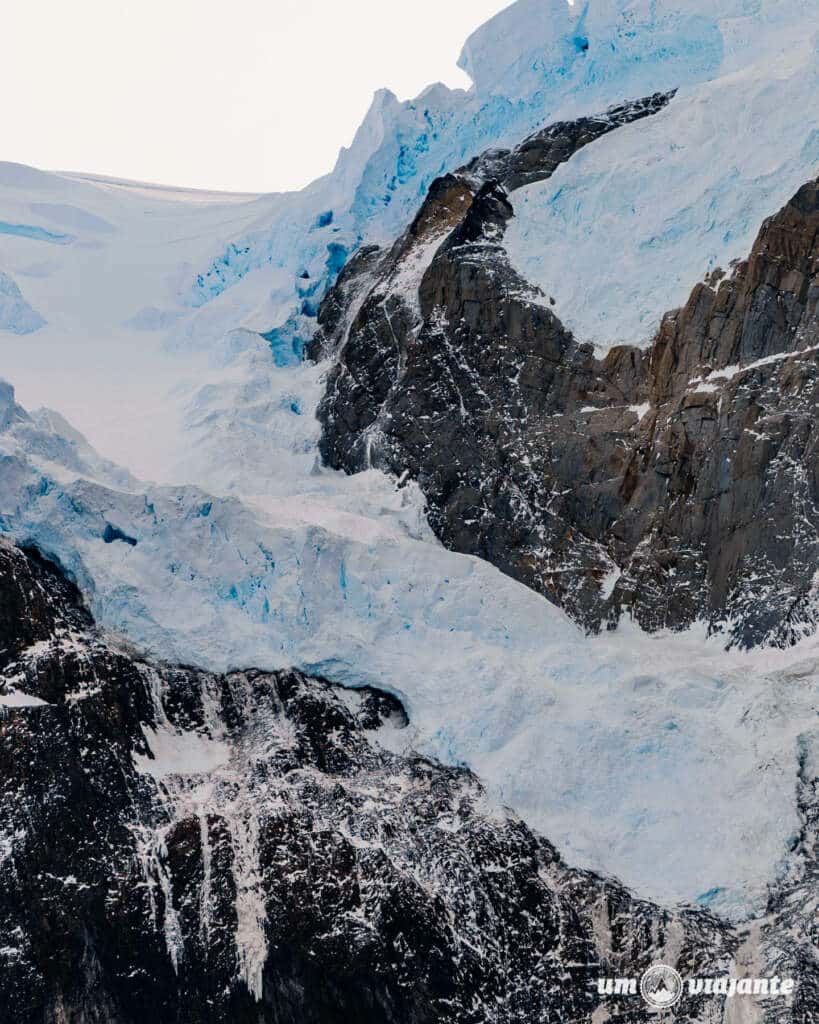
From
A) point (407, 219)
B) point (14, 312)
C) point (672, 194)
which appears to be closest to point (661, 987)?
point (672, 194)

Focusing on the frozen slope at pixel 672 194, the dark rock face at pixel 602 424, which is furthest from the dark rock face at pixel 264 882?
the frozen slope at pixel 672 194

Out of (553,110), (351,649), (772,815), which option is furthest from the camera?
(553,110)

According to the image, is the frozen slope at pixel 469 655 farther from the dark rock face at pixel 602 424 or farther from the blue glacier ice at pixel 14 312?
the blue glacier ice at pixel 14 312

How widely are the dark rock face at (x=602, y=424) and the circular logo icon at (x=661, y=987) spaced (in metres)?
13.6

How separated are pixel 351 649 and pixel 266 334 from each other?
23631 millimetres

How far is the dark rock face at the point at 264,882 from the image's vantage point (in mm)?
46844

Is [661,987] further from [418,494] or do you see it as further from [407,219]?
[407,219]

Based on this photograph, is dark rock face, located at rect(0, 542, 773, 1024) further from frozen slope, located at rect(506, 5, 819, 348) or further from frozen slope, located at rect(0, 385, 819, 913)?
frozen slope, located at rect(506, 5, 819, 348)

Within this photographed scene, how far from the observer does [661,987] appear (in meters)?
46.3

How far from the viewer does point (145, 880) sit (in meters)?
49.0

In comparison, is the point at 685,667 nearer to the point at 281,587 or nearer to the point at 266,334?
the point at 281,587

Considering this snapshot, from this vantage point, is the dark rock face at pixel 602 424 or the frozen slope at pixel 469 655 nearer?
the frozen slope at pixel 469 655

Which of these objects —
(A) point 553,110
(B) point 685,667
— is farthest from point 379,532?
Answer: (A) point 553,110

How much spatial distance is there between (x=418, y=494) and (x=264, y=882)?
20332mm
